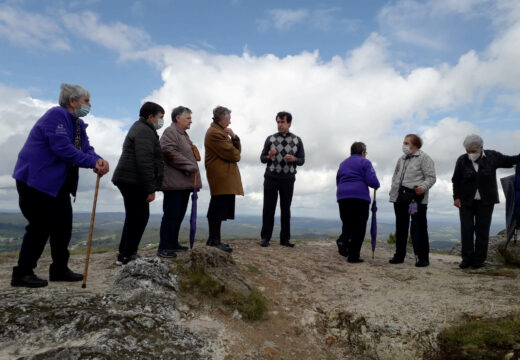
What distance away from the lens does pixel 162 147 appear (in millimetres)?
6605

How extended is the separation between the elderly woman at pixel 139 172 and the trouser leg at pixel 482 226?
6.61 m

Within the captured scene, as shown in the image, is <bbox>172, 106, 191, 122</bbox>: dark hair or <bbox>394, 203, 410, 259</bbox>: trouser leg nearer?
<bbox>172, 106, 191, 122</bbox>: dark hair

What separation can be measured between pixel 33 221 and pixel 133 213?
1528mm

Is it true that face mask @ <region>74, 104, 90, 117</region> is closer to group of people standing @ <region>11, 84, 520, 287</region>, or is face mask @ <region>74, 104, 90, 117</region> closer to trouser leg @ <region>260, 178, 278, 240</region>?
group of people standing @ <region>11, 84, 520, 287</region>

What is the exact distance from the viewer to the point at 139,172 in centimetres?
565

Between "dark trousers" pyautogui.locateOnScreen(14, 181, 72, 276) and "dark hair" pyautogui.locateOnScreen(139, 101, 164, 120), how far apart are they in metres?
1.89

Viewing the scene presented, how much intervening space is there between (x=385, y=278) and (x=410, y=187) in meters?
2.14

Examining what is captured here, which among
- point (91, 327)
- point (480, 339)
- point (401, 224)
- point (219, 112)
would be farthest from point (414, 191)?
point (91, 327)

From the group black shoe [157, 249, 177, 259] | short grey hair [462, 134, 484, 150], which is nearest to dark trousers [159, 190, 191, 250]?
black shoe [157, 249, 177, 259]

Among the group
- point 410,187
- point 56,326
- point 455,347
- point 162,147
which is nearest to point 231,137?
point 162,147

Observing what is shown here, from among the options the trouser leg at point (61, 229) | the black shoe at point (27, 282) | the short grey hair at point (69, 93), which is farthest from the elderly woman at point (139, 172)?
the black shoe at point (27, 282)

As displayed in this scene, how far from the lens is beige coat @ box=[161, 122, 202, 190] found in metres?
6.58

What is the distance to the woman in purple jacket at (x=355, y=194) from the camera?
7.61 m

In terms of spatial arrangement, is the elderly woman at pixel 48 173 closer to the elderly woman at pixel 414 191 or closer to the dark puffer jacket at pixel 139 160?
the dark puffer jacket at pixel 139 160
